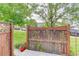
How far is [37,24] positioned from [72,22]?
30 cm

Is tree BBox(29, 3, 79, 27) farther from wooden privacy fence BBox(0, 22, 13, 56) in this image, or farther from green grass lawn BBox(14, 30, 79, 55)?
wooden privacy fence BBox(0, 22, 13, 56)

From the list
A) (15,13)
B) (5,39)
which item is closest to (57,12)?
(15,13)

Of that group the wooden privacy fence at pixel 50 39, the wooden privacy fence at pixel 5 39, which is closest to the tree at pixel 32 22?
the wooden privacy fence at pixel 50 39

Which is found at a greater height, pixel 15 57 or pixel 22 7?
pixel 22 7

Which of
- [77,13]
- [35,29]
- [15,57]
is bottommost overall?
[15,57]

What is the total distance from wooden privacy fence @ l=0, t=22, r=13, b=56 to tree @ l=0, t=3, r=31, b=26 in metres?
0.06

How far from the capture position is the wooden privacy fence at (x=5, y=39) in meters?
2.14

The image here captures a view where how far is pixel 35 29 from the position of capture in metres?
2.17

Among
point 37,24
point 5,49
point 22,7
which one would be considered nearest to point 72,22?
point 37,24

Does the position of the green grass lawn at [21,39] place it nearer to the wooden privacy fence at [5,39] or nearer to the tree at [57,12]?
the wooden privacy fence at [5,39]

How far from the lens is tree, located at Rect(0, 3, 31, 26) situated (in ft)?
7.05

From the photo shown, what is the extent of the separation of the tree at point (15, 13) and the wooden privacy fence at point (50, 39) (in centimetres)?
11

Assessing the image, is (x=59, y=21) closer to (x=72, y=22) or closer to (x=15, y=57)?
(x=72, y=22)

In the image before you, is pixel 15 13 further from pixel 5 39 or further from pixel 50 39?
pixel 50 39
